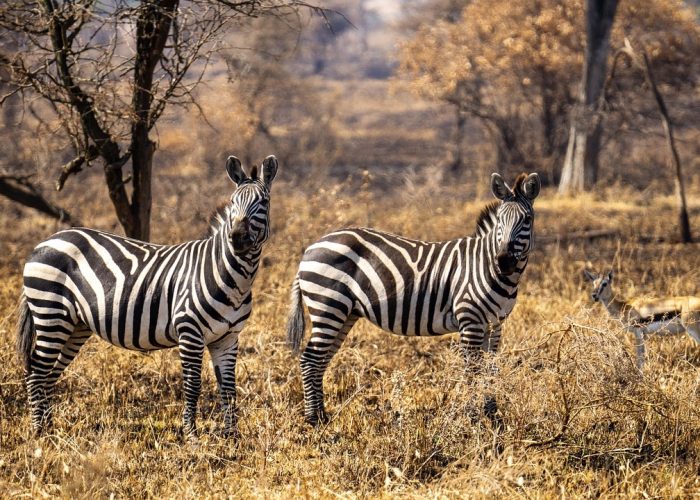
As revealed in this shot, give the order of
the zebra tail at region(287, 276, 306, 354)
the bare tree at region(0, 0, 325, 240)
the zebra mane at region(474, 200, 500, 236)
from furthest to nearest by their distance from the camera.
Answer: the bare tree at region(0, 0, 325, 240) → the zebra tail at region(287, 276, 306, 354) → the zebra mane at region(474, 200, 500, 236)

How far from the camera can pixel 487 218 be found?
20.4 ft

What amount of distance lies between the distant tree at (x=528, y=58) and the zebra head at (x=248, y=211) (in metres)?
13.5

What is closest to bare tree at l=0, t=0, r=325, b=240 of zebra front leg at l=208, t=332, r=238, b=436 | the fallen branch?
zebra front leg at l=208, t=332, r=238, b=436

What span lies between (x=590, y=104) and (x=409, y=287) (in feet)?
38.8

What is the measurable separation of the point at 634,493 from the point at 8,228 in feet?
37.8

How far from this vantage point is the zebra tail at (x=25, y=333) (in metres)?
5.98

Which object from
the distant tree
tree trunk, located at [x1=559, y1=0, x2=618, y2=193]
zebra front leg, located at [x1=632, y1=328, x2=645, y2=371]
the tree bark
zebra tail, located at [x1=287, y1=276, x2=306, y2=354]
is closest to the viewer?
zebra tail, located at [x1=287, y1=276, x2=306, y2=354]

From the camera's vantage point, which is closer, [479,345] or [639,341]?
[479,345]

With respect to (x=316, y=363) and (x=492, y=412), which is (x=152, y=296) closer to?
(x=316, y=363)

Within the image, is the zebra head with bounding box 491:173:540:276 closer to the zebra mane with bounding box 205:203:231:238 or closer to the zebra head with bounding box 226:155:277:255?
the zebra head with bounding box 226:155:277:255

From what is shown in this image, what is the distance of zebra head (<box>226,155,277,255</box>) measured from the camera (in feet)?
17.6

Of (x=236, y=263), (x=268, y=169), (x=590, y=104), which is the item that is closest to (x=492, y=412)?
(x=236, y=263)

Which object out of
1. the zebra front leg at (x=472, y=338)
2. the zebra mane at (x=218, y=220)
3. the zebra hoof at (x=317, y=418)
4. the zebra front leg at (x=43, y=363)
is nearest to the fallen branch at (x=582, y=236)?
the zebra front leg at (x=472, y=338)

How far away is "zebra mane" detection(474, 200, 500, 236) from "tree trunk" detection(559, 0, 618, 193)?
983 centimetres
